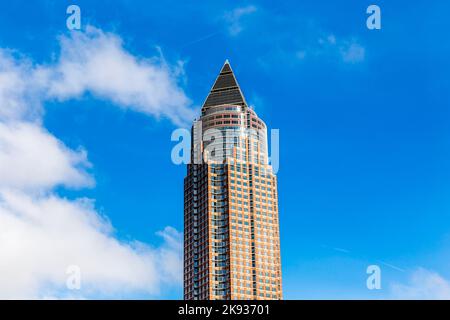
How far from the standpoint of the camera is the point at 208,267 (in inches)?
7781
